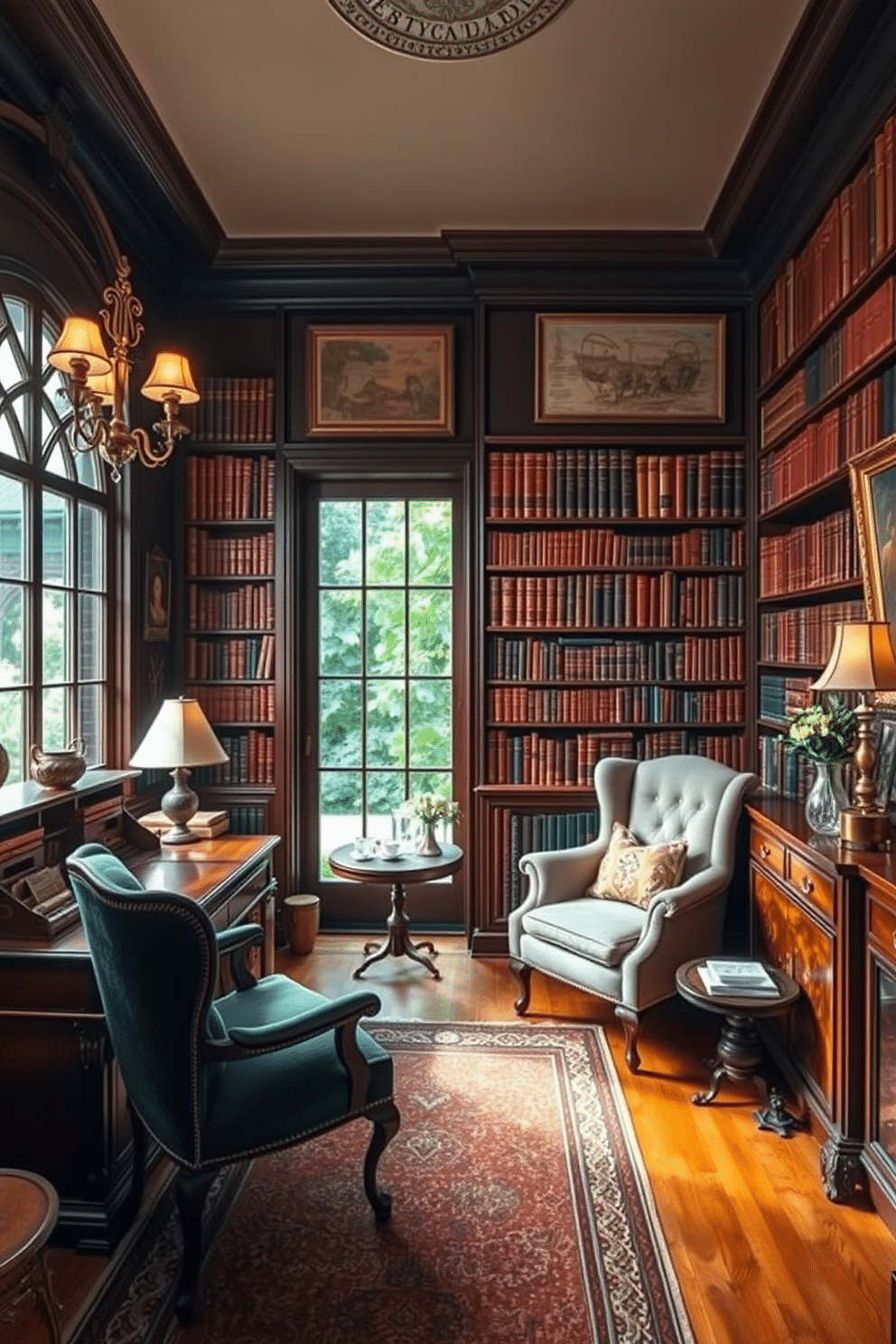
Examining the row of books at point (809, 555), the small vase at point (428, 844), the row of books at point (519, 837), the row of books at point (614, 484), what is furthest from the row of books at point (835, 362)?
the small vase at point (428, 844)

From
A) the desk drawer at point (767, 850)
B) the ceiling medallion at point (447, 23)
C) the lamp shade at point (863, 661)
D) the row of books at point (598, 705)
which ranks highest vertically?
the ceiling medallion at point (447, 23)

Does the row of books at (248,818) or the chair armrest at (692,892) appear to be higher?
the row of books at (248,818)

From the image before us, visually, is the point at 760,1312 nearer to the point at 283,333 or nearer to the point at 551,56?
the point at 551,56

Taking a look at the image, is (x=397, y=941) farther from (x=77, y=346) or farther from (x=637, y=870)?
(x=77, y=346)

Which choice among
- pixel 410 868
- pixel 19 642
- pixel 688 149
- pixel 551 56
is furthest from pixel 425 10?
pixel 410 868

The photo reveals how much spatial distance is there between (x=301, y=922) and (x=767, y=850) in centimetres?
221

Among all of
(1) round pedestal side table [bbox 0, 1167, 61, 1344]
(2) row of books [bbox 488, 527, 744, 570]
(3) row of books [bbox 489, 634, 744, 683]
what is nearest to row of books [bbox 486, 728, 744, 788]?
(3) row of books [bbox 489, 634, 744, 683]

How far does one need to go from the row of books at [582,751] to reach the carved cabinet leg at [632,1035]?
1.25 metres

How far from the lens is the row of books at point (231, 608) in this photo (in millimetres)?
4074

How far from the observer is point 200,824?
10.4ft

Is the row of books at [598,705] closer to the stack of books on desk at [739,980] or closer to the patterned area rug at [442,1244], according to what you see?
the stack of books on desk at [739,980]

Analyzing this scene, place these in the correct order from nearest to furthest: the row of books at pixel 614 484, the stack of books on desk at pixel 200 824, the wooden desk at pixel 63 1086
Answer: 1. the wooden desk at pixel 63 1086
2. the stack of books on desk at pixel 200 824
3. the row of books at pixel 614 484

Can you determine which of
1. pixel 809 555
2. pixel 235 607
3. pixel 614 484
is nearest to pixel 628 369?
pixel 614 484

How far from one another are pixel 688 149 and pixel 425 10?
1246 millimetres
